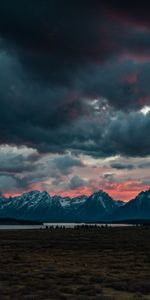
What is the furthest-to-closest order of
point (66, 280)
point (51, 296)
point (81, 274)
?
point (81, 274)
point (66, 280)
point (51, 296)

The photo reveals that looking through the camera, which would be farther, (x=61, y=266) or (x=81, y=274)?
(x=61, y=266)

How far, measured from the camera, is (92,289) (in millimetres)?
30797

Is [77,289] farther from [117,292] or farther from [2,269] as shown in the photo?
[2,269]

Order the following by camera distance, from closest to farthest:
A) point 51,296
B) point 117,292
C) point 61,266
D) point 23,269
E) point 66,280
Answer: point 51,296
point 117,292
point 66,280
point 23,269
point 61,266

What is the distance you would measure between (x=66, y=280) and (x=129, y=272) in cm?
864

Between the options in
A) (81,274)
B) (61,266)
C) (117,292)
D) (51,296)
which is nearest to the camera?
(51,296)

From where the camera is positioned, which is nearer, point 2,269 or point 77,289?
point 77,289

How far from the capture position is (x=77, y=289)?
102 ft

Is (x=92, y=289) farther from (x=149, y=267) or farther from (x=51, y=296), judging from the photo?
(x=149, y=267)

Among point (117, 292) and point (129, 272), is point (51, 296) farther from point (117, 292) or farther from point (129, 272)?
point (129, 272)

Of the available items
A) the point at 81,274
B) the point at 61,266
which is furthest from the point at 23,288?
the point at 61,266

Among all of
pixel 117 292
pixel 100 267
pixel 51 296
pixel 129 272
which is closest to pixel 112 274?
pixel 129 272

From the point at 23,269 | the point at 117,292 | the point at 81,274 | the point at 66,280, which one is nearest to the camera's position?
the point at 117,292

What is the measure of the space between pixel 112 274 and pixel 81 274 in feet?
9.58
